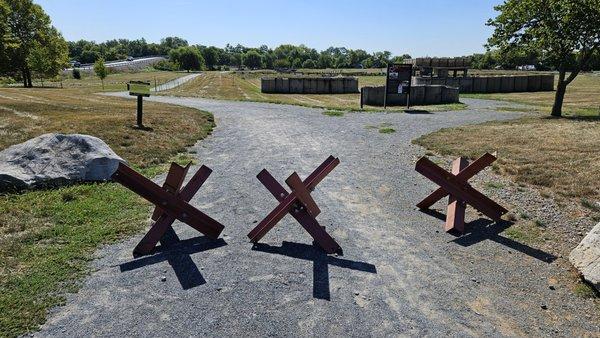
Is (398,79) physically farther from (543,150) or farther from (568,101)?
(543,150)

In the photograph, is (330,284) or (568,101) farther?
(568,101)

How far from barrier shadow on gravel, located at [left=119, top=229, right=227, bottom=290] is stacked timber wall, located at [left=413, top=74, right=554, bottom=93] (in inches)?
1654

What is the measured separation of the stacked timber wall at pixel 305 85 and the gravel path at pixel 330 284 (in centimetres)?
3715

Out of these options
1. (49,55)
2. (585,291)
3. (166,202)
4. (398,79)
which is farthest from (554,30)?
(49,55)

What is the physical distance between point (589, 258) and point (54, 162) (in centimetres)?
1051

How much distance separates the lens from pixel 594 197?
9242 mm

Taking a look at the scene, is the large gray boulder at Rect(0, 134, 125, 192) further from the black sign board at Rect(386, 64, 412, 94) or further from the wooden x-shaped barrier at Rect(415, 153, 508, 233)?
the black sign board at Rect(386, 64, 412, 94)

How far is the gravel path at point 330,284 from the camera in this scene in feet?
16.2

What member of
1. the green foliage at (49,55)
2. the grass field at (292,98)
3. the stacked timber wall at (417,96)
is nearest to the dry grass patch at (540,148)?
the grass field at (292,98)

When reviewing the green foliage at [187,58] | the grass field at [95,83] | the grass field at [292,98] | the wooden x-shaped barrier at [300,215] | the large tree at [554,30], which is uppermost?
the green foliage at [187,58]

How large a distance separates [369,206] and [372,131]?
33.2ft

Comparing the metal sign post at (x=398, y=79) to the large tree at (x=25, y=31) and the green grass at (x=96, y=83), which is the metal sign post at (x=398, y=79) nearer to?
the green grass at (x=96, y=83)

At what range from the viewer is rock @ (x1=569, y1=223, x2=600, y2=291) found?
5.88 m

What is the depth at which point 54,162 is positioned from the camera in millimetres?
9828
